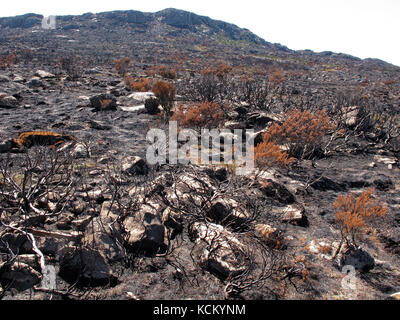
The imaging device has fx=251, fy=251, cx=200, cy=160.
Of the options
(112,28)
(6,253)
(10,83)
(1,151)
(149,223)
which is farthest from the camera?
(112,28)

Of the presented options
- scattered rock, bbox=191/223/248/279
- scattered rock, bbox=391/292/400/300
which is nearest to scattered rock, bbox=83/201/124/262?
scattered rock, bbox=191/223/248/279

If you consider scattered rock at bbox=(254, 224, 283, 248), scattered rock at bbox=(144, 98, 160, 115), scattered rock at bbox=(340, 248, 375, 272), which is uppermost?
scattered rock at bbox=(144, 98, 160, 115)

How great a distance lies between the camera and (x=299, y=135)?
838cm

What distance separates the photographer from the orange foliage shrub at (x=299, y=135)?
326 inches

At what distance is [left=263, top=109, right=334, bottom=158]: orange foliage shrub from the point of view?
27.2 feet

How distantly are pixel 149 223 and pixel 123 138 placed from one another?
5.42 metres

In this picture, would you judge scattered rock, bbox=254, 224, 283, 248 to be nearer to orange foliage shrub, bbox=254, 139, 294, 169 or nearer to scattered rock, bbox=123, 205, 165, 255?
scattered rock, bbox=123, 205, 165, 255

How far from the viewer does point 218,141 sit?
949cm

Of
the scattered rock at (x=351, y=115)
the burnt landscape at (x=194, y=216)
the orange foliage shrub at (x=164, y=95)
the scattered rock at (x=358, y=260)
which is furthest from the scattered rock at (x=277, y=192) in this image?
the orange foliage shrub at (x=164, y=95)

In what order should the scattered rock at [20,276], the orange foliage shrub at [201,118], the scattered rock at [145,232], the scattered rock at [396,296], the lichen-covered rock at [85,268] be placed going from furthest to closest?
the orange foliage shrub at [201,118] < the scattered rock at [145,232] < the scattered rock at [396,296] < the lichen-covered rock at [85,268] < the scattered rock at [20,276]

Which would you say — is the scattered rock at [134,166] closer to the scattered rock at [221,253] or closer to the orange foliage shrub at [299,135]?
the scattered rock at [221,253]

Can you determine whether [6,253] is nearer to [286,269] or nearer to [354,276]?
[286,269]

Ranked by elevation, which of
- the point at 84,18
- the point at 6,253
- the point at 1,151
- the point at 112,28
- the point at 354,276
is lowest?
the point at 354,276
